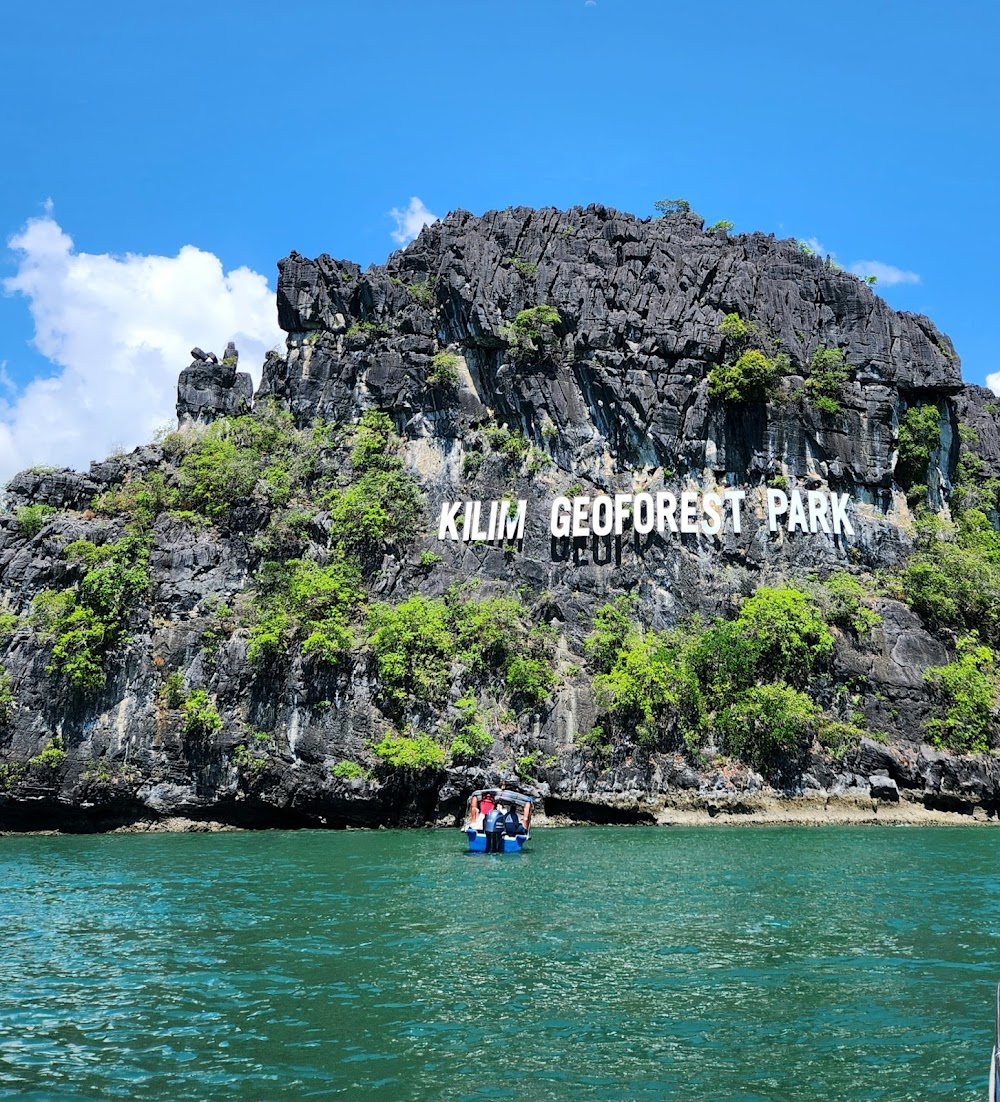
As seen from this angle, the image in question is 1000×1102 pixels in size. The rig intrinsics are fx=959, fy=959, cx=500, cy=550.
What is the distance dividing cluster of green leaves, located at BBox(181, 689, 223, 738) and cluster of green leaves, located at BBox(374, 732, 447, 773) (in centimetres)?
717

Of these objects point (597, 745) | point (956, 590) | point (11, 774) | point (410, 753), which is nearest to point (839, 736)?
point (597, 745)

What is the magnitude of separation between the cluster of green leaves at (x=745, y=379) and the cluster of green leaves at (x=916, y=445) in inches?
329

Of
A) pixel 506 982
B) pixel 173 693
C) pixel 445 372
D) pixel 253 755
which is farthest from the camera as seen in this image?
pixel 445 372

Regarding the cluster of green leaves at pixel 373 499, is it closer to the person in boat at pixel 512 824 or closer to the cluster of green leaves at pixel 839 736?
the person in boat at pixel 512 824

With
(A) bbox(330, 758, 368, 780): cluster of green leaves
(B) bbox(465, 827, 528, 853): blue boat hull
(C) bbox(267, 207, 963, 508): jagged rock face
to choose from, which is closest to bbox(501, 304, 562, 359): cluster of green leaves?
(C) bbox(267, 207, 963, 508): jagged rock face

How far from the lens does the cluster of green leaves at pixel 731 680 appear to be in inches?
1666

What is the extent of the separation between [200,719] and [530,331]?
27.0 meters

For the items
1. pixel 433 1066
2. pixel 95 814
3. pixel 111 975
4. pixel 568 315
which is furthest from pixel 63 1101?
pixel 568 315

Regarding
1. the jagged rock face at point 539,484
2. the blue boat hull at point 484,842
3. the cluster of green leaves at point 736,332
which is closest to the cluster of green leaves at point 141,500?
the jagged rock face at point 539,484

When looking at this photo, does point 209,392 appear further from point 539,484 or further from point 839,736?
point 839,736

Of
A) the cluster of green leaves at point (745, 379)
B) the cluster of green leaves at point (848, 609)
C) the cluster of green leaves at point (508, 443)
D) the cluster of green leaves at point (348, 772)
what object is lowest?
the cluster of green leaves at point (348, 772)

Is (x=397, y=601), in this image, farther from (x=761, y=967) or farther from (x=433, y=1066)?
(x=433, y=1066)

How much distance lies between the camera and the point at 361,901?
860 inches

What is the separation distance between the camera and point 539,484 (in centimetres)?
5247
